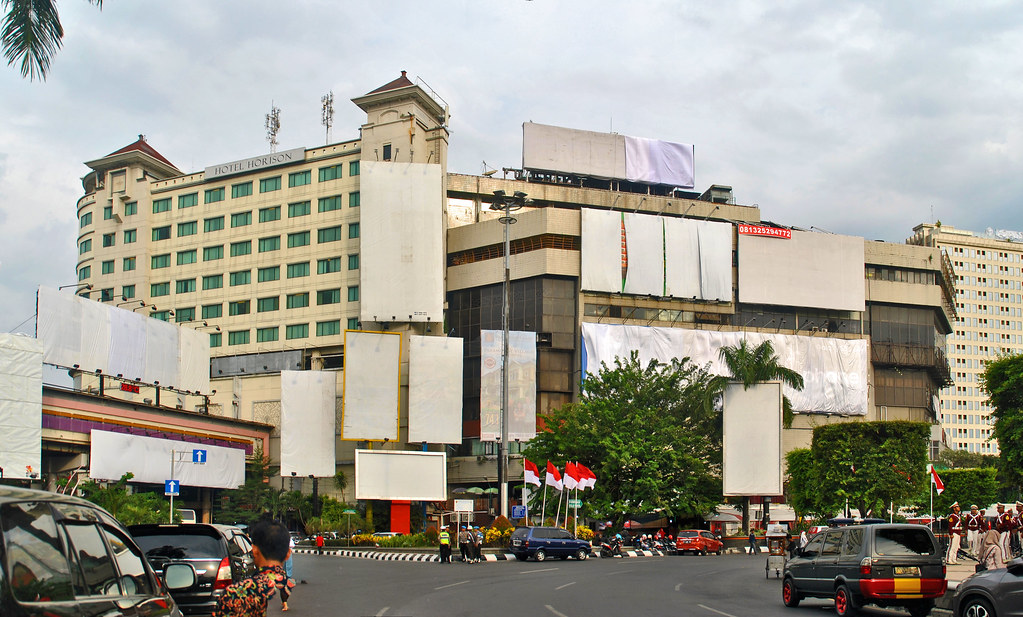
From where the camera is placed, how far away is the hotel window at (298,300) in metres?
82.9

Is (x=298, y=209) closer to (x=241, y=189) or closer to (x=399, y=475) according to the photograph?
(x=241, y=189)

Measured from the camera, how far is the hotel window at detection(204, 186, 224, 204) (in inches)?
3457

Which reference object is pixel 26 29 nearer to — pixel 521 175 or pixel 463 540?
pixel 463 540

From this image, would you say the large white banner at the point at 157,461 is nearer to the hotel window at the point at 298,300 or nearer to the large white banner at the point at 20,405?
the large white banner at the point at 20,405

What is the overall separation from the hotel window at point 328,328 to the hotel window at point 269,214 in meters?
10.4

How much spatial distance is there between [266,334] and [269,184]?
1293 centimetres

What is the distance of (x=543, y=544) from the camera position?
40.4 meters

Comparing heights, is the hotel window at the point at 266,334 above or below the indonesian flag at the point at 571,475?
above

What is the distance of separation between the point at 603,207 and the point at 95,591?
8224cm

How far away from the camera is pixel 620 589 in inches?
938

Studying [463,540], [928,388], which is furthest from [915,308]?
[463,540]

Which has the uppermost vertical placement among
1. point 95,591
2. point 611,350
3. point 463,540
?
point 611,350

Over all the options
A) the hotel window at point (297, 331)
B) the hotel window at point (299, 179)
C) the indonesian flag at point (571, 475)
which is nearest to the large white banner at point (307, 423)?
the hotel window at point (297, 331)

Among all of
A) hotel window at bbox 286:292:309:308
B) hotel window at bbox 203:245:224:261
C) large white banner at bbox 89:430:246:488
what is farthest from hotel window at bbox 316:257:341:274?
large white banner at bbox 89:430:246:488
